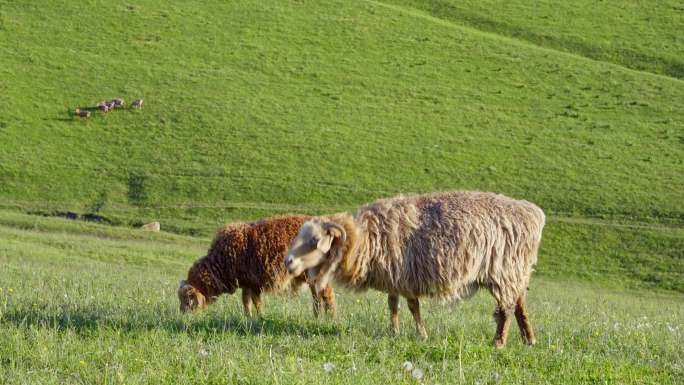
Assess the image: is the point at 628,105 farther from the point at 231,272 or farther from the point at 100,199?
the point at 231,272

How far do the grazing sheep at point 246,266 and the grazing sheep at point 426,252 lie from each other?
3798 mm

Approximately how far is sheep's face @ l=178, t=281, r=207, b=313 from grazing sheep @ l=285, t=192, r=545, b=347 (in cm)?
416

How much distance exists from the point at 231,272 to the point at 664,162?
43.2m

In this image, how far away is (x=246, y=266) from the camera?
14539 millimetres

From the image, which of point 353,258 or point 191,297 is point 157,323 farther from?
point 191,297

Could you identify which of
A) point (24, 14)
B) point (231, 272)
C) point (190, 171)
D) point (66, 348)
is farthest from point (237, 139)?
point (66, 348)

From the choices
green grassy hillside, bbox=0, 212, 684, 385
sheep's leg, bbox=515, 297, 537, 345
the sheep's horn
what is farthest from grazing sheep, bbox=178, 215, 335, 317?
sheep's leg, bbox=515, 297, 537, 345

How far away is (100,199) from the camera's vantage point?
4622 cm

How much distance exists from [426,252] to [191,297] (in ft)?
17.6

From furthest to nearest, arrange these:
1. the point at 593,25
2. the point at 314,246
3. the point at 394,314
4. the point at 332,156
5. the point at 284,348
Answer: the point at 593,25, the point at 332,156, the point at 394,314, the point at 314,246, the point at 284,348

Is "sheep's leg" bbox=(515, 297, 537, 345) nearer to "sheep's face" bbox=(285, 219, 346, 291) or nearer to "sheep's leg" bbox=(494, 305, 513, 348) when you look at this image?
"sheep's leg" bbox=(494, 305, 513, 348)

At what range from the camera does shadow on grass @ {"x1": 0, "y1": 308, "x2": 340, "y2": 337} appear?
9188 mm

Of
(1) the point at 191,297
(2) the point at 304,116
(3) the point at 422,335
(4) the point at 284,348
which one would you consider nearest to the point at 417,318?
(3) the point at 422,335

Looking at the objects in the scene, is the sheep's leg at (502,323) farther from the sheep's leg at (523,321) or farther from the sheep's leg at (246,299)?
the sheep's leg at (246,299)
